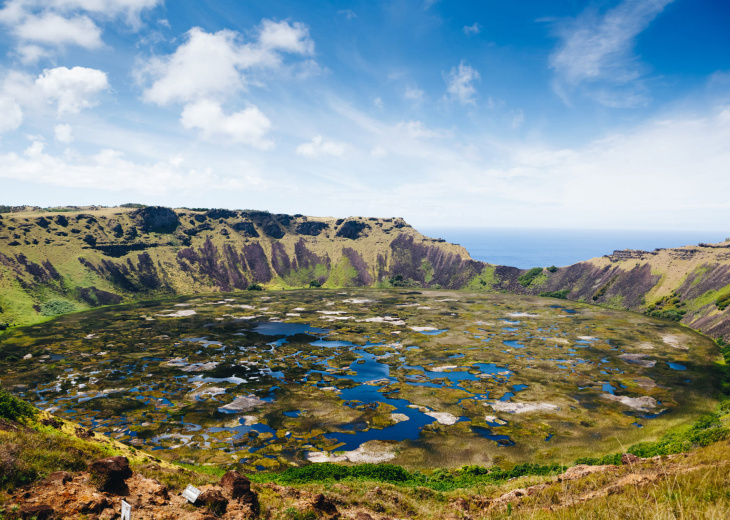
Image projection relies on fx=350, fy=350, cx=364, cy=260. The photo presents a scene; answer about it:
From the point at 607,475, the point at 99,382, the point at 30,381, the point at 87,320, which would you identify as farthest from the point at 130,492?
the point at 87,320

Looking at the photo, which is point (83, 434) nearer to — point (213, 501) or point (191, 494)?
point (191, 494)

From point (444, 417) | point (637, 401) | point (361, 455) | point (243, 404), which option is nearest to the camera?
point (361, 455)

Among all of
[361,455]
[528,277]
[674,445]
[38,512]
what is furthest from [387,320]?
[528,277]

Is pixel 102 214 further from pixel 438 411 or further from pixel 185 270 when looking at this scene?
pixel 438 411

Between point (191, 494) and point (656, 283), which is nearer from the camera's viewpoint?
point (191, 494)

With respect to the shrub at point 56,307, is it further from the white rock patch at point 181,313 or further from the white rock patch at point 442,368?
the white rock patch at point 442,368

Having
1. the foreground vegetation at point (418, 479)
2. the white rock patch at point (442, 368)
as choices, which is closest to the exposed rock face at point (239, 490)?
the foreground vegetation at point (418, 479)
